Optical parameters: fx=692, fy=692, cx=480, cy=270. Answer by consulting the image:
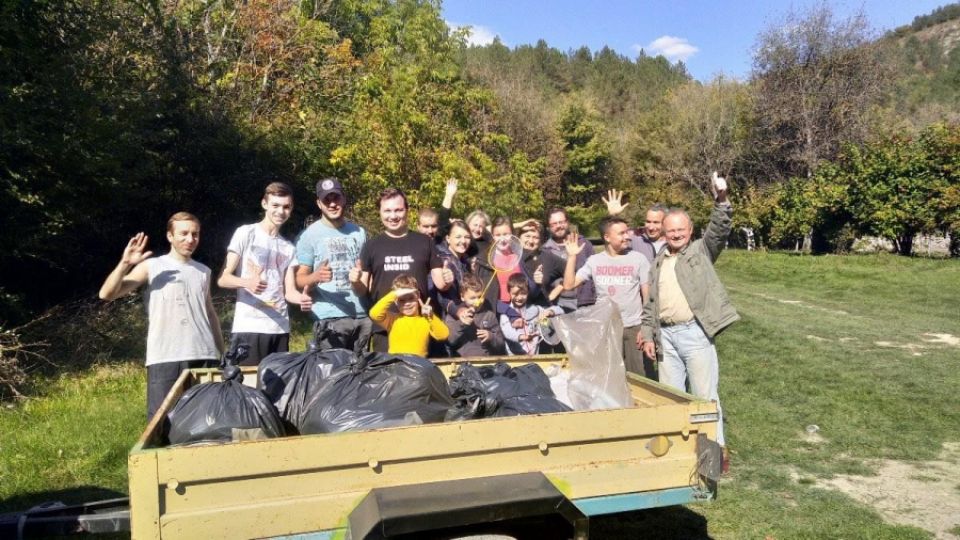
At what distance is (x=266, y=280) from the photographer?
15.0ft

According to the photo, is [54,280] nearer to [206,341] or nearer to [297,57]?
[206,341]

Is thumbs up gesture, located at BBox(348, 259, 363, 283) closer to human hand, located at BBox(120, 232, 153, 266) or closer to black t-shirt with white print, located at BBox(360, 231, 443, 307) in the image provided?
black t-shirt with white print, located at BBox(360, 231, 443, 307)

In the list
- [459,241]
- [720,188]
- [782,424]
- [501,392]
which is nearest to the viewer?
[501,392]

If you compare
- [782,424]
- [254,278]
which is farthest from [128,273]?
[782,424]

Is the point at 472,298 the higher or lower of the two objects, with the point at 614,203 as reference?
lower

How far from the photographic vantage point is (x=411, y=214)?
12492mm

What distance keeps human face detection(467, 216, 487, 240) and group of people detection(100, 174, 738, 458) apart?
1.12 ft

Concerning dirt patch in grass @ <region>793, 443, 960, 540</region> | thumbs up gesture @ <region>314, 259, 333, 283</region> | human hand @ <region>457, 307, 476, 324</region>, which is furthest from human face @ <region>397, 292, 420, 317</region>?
dirt patch in grass @ <region>793, 443, 960, 540</region>

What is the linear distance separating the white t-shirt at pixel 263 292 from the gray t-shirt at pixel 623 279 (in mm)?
2460

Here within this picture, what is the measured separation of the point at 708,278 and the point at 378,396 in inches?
102

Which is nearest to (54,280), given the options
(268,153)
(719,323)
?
(268,153)

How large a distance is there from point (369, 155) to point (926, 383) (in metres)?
9.55

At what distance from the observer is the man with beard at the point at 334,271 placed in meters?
4.90

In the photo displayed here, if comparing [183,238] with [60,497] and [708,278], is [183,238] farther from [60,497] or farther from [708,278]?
[708,278]
